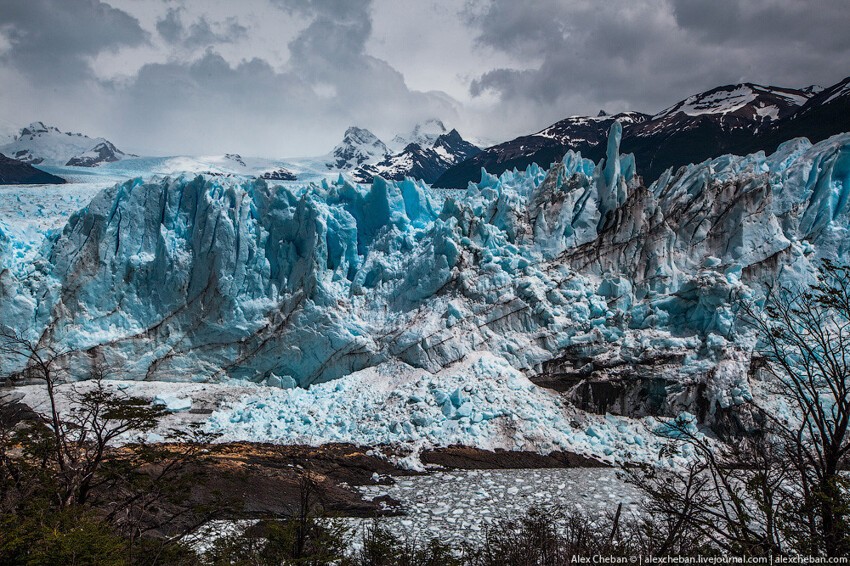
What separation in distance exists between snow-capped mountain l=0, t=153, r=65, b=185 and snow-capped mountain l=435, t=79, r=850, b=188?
46390 millimetres

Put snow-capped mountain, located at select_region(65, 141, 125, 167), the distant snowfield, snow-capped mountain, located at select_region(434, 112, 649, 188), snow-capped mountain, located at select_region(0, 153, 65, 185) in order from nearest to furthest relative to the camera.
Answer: the distant snowfield → snow-capped mountain, located at select_region(0, 153, 65, 185) → snow-capped mountain, located at select_region(434, 112, 649, 188) → snow-capped mountain, located at select_region(65, 141, 125, 167)

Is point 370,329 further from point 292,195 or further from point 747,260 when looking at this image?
point 747,260

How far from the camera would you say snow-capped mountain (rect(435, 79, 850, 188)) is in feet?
150

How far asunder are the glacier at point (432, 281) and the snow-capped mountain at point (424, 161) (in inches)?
2001

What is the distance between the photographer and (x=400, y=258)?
28.6 meters

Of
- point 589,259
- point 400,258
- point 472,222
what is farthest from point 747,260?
point 400,258

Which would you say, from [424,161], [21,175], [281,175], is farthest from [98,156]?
[424,161]

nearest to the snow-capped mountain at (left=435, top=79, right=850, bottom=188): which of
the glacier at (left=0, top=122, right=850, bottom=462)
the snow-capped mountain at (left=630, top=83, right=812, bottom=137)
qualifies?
the snow-capped mountain at (left=630, top=83, right=812, bottom=137)

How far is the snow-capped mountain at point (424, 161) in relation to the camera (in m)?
82.8

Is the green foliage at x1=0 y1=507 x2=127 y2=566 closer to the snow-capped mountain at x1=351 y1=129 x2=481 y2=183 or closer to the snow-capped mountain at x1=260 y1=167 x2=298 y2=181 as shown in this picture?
the snow-capped mountain at x1=260 y1=167 x2=298 y2=181

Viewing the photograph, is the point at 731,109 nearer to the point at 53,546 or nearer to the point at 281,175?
the point at 281,175

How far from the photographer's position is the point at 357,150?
3964 inches

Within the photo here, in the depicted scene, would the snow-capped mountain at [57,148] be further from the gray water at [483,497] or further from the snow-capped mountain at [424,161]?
the gray water at [483,497]

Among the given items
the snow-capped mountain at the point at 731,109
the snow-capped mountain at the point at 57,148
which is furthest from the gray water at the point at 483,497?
the snow-capped mountain at the point at 57,148
